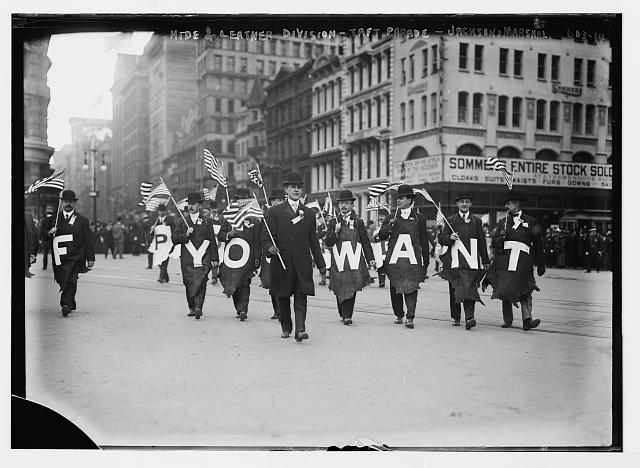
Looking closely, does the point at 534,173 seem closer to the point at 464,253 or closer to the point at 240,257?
the point at 464,253

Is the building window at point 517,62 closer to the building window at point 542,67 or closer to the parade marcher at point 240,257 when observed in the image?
the building window at point 542,67

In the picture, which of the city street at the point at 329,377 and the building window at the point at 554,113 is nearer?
the city street at the point at 329,377

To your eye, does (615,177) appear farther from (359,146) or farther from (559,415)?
(359,146)

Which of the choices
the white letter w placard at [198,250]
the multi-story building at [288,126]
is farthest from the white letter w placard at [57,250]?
the multi-story building at [288,126]

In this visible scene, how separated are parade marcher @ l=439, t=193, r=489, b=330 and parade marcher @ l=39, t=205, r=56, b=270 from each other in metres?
4.30

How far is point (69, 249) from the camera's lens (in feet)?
24.8

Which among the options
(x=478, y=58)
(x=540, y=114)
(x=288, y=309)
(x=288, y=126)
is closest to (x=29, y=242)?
(x=288, y=309)

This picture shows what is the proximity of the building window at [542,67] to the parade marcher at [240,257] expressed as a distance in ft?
11.1

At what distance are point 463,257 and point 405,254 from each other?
0.67 meters

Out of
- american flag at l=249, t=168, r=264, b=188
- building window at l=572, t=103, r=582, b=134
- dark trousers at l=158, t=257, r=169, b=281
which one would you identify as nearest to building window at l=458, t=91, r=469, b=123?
building window at l=572, t=103, r=582, b=134

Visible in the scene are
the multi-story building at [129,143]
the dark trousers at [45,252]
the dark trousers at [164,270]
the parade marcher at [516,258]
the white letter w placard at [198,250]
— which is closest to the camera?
the dark trousers at [45,252]

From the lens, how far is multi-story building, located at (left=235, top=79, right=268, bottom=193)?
760 centimetres

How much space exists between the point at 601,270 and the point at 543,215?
2.89ft

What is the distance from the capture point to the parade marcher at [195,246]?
8172mm
